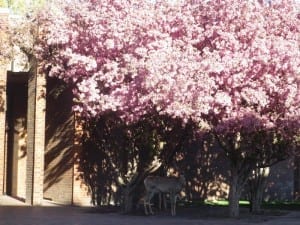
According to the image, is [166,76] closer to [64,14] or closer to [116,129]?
[64,14]

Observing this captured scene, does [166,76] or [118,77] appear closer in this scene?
[166,76]

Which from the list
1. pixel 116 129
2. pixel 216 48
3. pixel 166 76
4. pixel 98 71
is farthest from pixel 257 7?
pixel 116 129

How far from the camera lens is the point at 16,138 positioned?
26516mm

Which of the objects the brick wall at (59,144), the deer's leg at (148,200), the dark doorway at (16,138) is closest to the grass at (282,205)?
the deer's leg at (148,200)

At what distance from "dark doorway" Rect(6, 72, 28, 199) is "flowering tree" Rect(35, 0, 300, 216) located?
9.45 m

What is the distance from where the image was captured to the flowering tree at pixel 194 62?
49.3ft

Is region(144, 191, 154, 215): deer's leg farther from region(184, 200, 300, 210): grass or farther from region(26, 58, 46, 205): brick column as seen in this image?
region(26, 58, 46, 205): brick column

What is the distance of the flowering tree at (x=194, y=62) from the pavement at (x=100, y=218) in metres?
1.97

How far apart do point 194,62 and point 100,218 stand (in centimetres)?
527

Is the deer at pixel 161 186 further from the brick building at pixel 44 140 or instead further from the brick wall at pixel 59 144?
the brick wall at pixel 59 144

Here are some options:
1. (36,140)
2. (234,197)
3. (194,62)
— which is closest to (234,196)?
(234,197)

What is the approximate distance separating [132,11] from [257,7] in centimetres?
321

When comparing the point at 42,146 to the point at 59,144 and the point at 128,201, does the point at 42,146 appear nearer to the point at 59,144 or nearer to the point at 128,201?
the point at 59,144

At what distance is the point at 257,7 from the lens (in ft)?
52.5
